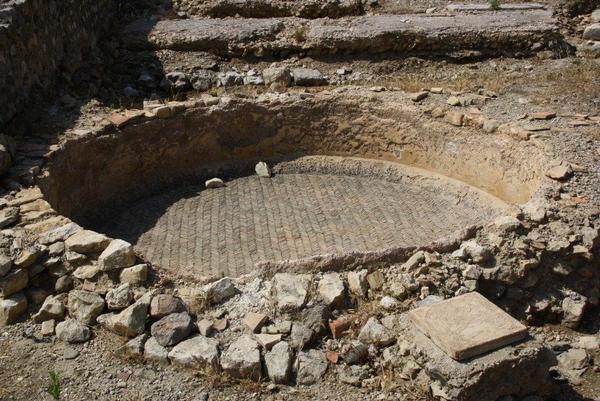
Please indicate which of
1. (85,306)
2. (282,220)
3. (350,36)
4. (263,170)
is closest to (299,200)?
(282,220)

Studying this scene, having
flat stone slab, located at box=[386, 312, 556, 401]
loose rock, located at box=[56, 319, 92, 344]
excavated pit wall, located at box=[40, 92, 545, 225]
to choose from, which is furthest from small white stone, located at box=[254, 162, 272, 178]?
flat stone slab, located at box=[386, 312, 556, 401]

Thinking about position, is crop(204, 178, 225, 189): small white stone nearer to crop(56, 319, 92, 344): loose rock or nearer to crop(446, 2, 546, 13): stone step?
crop(56, 319, 92, 344): loose rock

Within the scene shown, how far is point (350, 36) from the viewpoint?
10.0 metres

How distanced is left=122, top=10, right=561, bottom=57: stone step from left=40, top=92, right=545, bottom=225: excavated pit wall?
169cm

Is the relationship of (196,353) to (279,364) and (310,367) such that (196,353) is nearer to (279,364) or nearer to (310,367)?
(279,364)

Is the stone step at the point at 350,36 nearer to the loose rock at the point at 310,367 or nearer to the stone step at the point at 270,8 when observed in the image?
the stone step at the point at 270,8

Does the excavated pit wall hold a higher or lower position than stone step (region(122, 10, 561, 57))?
lower

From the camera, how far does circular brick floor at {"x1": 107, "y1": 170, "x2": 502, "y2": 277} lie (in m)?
6.80

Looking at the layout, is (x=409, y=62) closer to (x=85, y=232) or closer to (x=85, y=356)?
(x=85, y=232)

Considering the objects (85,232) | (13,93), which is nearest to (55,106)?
(13,93)

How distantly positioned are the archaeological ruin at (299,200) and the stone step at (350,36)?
0.04 meters

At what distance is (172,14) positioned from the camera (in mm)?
11359

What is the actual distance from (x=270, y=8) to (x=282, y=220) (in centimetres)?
546

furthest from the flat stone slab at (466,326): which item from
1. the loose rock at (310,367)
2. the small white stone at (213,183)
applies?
the small white stone at (213,183)
